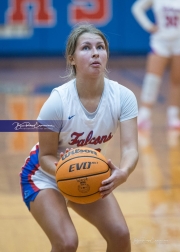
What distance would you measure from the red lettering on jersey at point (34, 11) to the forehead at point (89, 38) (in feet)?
29.8

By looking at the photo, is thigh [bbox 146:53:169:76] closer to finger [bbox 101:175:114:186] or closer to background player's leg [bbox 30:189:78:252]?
background player's leg [bbox 30:189:78:252]

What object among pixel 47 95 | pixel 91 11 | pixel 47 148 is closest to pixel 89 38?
pixel 47 148

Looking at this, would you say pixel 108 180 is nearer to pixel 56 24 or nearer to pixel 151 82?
pixel 151 82

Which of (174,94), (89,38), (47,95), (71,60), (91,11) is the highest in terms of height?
(89,38)

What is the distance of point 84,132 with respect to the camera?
10.1 feet

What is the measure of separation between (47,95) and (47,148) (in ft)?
20.0

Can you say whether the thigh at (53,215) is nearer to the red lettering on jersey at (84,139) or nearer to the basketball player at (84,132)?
the basketball player at (84,132)

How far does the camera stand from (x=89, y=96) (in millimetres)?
3156

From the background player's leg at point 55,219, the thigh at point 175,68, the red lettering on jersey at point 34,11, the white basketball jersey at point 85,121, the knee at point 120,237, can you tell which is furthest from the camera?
the red lettering on jersey at point 34,11

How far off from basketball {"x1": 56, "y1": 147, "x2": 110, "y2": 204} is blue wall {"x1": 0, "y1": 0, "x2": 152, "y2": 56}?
9391mm

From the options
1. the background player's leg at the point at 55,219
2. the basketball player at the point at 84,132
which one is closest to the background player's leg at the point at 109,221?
the basketball player at the point at 84,132

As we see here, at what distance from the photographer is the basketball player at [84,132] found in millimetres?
2973

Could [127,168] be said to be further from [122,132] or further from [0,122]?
[0,122]

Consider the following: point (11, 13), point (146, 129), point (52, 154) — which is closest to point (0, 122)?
point (52, 154)
